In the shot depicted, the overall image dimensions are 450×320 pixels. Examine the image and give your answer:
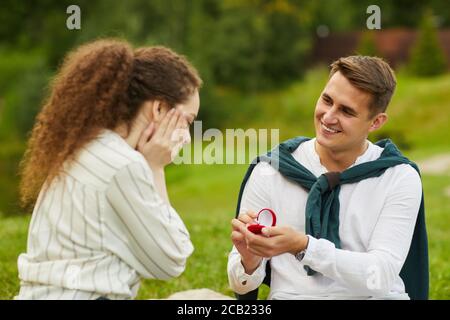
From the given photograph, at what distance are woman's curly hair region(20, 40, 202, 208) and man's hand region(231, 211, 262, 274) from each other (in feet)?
1.90

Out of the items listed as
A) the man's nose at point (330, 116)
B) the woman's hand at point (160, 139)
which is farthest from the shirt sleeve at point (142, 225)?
the man's nose at point (330, 116)

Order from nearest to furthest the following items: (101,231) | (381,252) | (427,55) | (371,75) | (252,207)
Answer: (101,231) → (381,252) → (371,75) → (252,207) → (427,55)

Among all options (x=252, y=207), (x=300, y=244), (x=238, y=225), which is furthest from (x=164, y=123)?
(x=252, y=207)

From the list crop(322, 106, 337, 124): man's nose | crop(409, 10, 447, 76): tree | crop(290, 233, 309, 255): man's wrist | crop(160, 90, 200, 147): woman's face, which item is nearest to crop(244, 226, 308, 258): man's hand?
crop(290, 233, 309, 255): man's wrist

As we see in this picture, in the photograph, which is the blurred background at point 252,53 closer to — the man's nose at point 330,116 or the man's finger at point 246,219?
the man's nose at point 330,116

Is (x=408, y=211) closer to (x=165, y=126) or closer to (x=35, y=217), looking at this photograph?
(x=165, y=126)

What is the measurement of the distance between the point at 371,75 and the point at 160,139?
106 cm

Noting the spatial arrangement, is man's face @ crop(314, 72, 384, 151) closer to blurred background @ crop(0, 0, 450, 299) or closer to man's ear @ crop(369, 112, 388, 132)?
man's ear @ crop(369, 112, 388, 132)

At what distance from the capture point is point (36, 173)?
2641mm

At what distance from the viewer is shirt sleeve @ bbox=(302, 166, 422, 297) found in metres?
2.93

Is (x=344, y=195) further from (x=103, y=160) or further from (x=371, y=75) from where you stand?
(x=103, y=160)

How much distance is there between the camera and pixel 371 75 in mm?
3186

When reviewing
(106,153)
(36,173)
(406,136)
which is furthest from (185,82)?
(406,136)

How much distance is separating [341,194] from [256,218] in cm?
49
